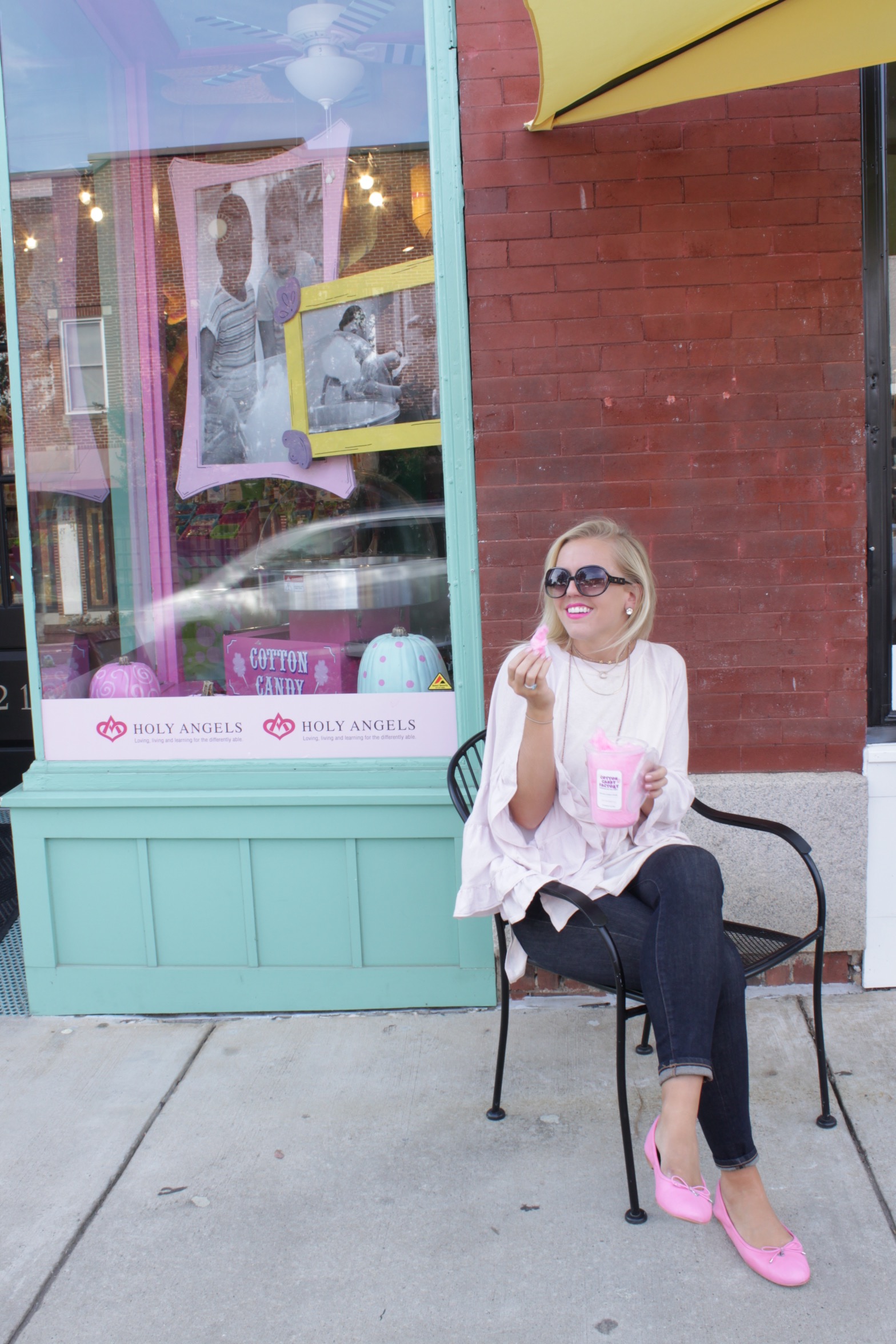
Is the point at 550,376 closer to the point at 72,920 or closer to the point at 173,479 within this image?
the point at 173,479

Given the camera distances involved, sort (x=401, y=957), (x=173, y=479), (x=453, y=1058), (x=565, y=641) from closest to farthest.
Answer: (x=565, y=641), (x=453, y=1058), (x=401, y=957), (x=173, y=479)

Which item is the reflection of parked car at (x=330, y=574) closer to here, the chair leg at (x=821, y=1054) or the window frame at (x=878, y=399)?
the window frame at (x=878, y=399)

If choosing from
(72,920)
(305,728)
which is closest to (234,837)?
(305,728)

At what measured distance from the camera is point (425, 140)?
123 inches

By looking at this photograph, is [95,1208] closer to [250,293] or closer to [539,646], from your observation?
[539,646]

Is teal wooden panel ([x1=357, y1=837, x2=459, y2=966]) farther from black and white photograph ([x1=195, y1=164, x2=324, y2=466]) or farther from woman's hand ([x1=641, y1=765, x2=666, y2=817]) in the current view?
black and white photograph ([x1=195, y1=164, x2=324, y2=466])

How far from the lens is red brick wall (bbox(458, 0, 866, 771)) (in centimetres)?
300

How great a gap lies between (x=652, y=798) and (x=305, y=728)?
4.10 ft

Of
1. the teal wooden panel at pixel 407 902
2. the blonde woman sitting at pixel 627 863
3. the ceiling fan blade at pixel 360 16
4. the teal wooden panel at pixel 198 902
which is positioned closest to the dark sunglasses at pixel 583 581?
the blonde woman sitting at pixel 627 863

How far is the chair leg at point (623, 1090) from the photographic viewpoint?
2191 mm

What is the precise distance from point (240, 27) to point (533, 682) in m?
2.41

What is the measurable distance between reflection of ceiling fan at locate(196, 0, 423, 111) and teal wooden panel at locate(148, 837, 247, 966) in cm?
234

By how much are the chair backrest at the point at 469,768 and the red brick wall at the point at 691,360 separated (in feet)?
1.17

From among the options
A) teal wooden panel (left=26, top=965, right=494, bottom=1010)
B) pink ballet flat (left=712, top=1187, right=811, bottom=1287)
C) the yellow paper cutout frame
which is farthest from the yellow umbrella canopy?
pink ballet flat (left=712, top=1187, right=811, bottom=1287)
